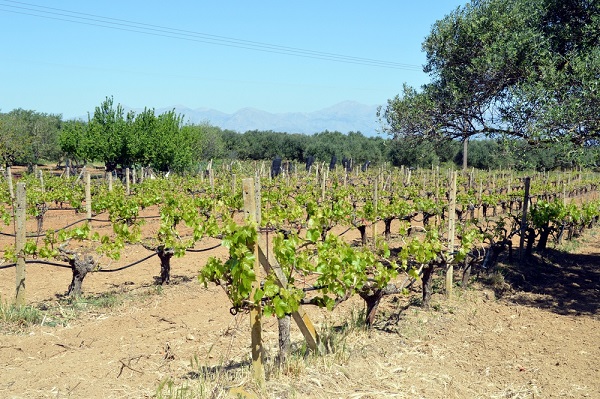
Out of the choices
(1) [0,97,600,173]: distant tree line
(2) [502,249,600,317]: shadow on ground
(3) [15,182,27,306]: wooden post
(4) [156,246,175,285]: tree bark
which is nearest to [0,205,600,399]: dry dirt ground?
(2) [502,249,600,317]: shadow on ground

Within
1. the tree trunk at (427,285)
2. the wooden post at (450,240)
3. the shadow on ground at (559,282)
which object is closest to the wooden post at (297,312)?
the tree trunk at (427,285)

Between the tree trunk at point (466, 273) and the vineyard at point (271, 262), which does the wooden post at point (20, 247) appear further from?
the tree trunk at point (466, 273)

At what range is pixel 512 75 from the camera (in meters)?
10.0

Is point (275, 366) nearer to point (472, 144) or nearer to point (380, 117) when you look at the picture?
point (380, 117)

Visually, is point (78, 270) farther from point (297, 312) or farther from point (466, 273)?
point (466, 273)

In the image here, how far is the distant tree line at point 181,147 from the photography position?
36.8 feet

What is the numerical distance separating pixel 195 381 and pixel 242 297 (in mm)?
1047

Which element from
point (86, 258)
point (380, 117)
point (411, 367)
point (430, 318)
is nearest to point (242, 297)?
point (411, 367)

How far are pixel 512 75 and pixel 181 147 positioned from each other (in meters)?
29.2

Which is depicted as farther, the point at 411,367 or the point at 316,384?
the point at 411,367

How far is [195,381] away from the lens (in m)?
5.28

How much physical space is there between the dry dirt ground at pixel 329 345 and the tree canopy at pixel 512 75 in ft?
9.91

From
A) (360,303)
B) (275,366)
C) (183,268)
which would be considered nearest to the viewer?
(275,366)

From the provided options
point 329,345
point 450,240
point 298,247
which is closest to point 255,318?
point 329,345
